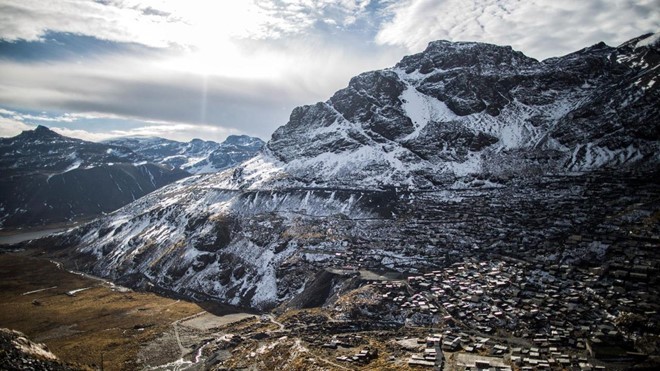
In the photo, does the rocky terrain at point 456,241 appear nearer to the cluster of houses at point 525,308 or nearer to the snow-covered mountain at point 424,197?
the cluster of houses at point 525,308

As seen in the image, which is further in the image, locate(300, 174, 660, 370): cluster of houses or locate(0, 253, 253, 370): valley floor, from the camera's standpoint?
locate(0, 253, 253, 370): valley floor

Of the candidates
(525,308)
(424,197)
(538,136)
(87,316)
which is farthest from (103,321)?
(538,136)

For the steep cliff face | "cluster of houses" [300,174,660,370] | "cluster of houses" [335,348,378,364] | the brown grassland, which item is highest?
the steep cliff face

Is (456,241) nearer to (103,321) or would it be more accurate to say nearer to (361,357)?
(361,357)

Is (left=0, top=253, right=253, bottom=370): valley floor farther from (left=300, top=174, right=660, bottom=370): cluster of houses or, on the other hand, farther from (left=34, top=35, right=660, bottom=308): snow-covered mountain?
(left=300, top=174, right=660, bottom=370): cluster of houses

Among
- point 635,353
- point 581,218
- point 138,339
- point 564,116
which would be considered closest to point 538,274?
point 635,353

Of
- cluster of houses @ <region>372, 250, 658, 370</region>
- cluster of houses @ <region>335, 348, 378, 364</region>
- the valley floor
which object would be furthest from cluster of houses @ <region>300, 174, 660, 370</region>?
the valley floor

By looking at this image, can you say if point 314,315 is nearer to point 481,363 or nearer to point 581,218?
point 481,363
